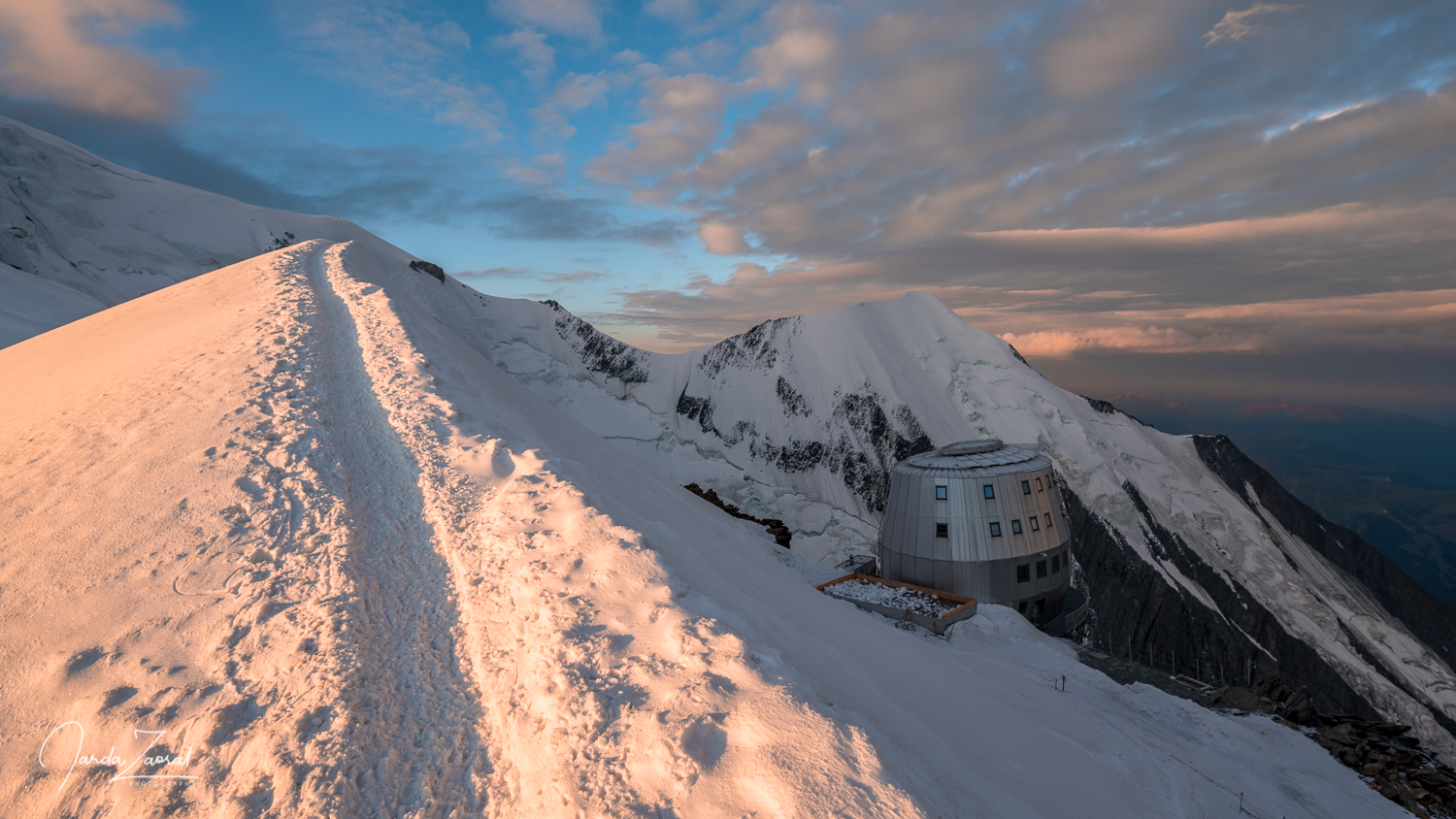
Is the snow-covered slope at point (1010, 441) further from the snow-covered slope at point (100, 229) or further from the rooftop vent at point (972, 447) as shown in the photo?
the rooftop vent at point (972, 447)

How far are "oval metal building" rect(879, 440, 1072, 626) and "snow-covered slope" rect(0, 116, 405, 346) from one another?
47.7 metres

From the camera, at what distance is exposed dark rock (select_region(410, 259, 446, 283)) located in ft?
201

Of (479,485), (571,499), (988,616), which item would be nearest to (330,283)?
(479,485)

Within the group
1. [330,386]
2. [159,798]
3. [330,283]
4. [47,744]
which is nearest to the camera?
[159,798]

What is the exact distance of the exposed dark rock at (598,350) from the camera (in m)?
68.4

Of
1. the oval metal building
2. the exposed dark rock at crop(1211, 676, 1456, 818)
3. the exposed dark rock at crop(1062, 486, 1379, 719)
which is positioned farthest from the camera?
the exposed dark rock at crop(1062, 486, 1379, 719)

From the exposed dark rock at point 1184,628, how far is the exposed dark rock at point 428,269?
2701 inches

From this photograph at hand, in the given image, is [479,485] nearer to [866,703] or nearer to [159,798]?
[159,798]

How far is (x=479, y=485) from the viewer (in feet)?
30.1

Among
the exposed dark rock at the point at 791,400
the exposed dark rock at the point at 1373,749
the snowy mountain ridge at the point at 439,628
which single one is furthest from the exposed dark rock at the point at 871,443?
the exposed dark rock at the point at 1373,749

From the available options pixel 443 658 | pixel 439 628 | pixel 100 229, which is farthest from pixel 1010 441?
pixel 100 229

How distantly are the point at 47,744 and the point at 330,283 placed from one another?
2305 cm

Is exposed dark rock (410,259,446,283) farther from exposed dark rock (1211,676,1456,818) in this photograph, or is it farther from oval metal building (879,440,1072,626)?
exposed dark rock (1211,676,1456,818)

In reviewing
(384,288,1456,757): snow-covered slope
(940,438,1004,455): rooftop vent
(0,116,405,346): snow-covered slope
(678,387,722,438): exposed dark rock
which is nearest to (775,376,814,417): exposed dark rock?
(384,288,1456,757): snow-covered slope
